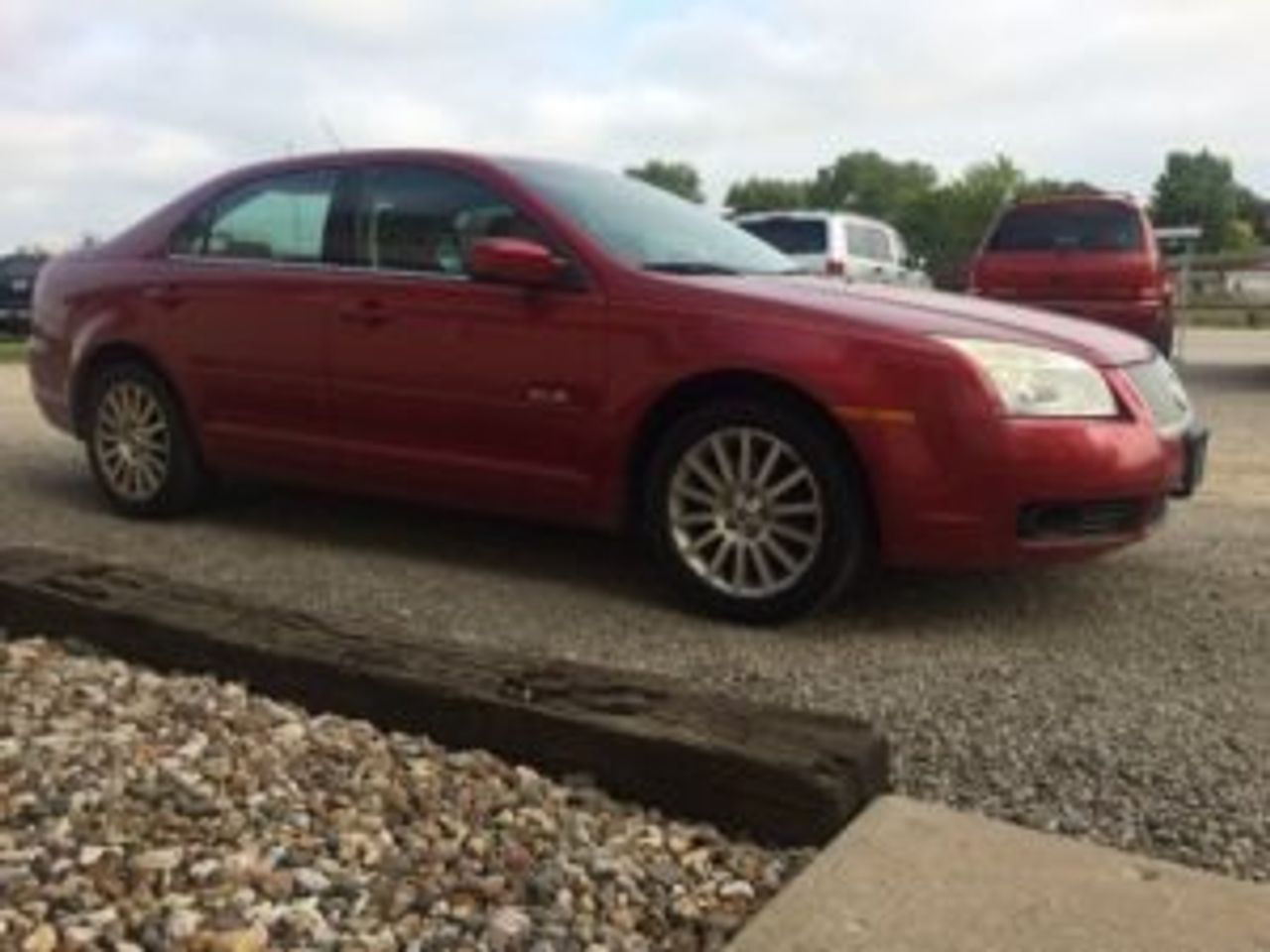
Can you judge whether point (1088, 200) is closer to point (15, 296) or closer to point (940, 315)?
point (940, 315)

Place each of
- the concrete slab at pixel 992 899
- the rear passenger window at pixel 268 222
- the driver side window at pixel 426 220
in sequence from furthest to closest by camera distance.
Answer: the rear passenger window at pixel 268 222, the driver side window at pixel 426 220, the concrete slab at pixel 992 899

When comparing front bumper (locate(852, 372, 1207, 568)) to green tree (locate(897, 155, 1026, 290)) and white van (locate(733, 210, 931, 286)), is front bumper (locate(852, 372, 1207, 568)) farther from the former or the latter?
green tree (locate(897, 155, 1026, 290))

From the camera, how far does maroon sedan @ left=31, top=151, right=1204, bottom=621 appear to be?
5.45 meters

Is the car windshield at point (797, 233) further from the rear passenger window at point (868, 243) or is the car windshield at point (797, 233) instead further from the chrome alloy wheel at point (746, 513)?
the chrome alloy wheel at point (746, 513)

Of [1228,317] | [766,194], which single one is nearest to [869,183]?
[766,194]

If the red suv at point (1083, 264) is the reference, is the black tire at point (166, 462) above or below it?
below

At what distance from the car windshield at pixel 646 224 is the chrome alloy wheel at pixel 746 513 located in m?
0.74

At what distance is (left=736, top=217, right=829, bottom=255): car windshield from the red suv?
2698 mm

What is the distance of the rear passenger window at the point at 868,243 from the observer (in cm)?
1977

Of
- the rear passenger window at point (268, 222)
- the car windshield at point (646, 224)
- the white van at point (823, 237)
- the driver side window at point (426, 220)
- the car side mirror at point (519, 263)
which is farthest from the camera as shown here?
the white van at point (823, 237)

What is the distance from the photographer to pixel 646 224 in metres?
6.48

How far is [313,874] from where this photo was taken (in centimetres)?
344

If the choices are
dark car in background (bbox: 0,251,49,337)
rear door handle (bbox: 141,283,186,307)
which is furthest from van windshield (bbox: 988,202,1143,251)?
→ dark car in background (bbox: 0,251,49,337)

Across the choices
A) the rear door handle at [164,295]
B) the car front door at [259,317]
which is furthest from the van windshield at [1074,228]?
the rear door handle at [164,295]
